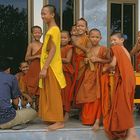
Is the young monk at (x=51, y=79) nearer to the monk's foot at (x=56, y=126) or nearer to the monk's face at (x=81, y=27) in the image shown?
the monk's foot at (x=56, y=126)

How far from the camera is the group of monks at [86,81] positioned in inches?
220

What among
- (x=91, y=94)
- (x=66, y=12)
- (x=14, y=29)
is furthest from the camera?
(x=66, y=12)

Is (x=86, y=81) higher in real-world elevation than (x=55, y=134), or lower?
higher

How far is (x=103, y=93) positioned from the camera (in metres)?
5.87

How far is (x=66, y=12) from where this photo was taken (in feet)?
28.0

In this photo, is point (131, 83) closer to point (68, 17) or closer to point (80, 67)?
point (80, 67)

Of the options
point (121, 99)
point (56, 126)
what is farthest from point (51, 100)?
point (121, 99)

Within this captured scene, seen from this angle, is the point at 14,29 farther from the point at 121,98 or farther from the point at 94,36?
the point at 121,98

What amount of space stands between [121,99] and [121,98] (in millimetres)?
12

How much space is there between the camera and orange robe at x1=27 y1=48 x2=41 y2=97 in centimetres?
667

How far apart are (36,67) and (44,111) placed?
1108 mm

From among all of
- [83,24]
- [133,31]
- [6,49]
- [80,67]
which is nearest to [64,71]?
[80,67]

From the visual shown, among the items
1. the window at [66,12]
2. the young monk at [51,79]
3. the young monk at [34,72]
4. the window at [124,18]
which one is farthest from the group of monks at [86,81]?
the window at [124,18]

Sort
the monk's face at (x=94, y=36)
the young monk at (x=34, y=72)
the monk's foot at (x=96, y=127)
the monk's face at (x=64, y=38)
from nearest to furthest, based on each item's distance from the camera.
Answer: the monk's foot at (x=96, y=127) → the monk's face at (x=94, y=36) → the monk's face at (x=64, y=38) → the young monk at (x=34, y=72)
